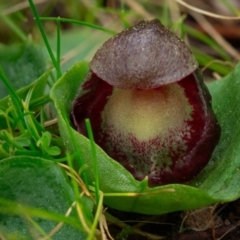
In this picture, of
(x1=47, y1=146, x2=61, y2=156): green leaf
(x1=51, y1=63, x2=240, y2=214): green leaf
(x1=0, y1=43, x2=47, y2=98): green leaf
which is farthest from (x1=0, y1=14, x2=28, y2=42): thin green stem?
(x1=47, y1=146, x2=61, y2=156): green leaf

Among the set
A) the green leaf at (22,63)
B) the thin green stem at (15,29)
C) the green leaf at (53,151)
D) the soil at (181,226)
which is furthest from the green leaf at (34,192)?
the thin green stem at (15,29)

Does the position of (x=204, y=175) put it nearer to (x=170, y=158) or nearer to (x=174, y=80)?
(x=170, y=158)

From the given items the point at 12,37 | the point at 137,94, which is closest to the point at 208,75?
the point at 12,37

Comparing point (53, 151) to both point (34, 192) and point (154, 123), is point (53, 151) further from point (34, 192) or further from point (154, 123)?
point (154, 123)

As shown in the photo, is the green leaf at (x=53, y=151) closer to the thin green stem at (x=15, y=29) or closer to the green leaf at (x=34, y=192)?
the green leaf at (x=34, y=192)

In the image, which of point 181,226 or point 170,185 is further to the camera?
point 181,226

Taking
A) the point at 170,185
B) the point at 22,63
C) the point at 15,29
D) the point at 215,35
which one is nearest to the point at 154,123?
the point at 170,185
